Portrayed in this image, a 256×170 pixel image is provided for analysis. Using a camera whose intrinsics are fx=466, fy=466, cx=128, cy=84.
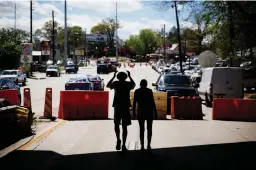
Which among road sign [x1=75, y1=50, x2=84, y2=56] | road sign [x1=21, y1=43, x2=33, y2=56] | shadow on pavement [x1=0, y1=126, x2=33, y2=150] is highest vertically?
road sign [x1=75, y1=50, x2=84, y2=56]

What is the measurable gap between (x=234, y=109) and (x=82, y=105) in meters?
5.77

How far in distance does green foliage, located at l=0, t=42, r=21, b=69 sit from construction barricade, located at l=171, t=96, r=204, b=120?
172 ft

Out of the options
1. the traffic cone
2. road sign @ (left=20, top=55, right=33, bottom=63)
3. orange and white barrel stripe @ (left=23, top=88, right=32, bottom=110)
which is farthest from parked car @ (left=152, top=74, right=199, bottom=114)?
road sign @ (left=20, top=55, right=33, bottom=63)

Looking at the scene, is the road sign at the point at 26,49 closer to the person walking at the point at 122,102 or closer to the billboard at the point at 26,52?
the billboard at the point at 26,52

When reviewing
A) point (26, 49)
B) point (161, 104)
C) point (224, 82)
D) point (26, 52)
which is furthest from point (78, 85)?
point (26, 49)

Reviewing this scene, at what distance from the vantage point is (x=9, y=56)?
6831cm

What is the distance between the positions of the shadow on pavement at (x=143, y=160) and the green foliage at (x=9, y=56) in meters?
59.2

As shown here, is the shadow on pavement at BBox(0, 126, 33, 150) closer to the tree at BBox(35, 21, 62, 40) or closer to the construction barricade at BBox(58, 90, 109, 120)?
the construction barricade at BBox(58, 90, 109, 120)

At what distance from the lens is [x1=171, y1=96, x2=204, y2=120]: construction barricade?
58.6 ft

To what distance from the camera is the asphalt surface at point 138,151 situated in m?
8.95

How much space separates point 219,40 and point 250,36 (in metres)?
6.49

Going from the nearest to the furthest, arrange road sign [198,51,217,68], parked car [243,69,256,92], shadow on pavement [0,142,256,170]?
shadow on pavement [0,142,256,170]
parked car [243,69,256,92]
road sign [198,51,217,68]

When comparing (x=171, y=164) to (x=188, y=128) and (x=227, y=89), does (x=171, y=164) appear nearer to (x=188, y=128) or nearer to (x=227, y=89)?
(x=188, y=128)

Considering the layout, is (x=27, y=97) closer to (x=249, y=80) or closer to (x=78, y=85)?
(x=78, y=85)
